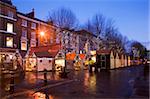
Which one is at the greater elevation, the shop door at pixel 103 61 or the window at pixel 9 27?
the window at pixel 9 27

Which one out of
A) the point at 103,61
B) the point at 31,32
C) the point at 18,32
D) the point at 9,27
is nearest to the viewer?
the point at 9,27

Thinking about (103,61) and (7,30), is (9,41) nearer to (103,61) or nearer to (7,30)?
(7,30)

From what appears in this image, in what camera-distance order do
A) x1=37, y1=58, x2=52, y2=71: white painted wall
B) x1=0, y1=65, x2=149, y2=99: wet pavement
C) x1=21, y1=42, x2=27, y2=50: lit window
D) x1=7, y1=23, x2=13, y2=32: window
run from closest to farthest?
x1=0, y1=65, x2=149, y2=99: wet pavement, x1=37, y1=58, x2=52, y2=71: white painted wall, x1=7, y1=23, x2=13, y2=32: window, x1=21, y1=42, x2=27, y2=50: lit window

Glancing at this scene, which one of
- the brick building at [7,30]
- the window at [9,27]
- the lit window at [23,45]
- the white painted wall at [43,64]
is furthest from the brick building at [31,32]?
the white painted wall at [43,64]

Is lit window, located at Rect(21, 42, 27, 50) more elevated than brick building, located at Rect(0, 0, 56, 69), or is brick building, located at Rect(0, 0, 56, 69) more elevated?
brick building, located at Rect(0, 0, 56, 69)

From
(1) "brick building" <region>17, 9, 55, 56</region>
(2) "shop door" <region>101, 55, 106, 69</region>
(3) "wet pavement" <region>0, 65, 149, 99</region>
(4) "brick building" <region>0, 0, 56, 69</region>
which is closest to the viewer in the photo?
(3) "wet pavement" <region>0, 65, 149, 99</region>

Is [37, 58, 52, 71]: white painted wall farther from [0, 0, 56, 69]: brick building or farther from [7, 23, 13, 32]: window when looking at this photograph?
[7, 23, 13, 32]: window

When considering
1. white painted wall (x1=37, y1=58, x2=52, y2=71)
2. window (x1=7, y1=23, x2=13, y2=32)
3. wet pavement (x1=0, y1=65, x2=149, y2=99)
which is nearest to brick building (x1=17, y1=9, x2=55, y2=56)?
window (x1=7, y1=23, x2=13, y2=32)

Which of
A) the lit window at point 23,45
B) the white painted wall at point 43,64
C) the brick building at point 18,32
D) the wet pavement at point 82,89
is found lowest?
the wet pavement at point 82,89

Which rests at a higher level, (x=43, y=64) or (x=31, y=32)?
(x=31, y=32)

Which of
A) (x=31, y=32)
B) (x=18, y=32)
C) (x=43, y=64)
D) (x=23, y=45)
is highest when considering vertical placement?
(x=31, y=32)

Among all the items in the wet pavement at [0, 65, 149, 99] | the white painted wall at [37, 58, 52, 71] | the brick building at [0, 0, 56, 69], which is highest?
the brick building at [0, 0, 56, 69]

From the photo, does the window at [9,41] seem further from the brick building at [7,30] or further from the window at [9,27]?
the window at [9,27]

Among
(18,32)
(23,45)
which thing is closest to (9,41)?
(18,32)
